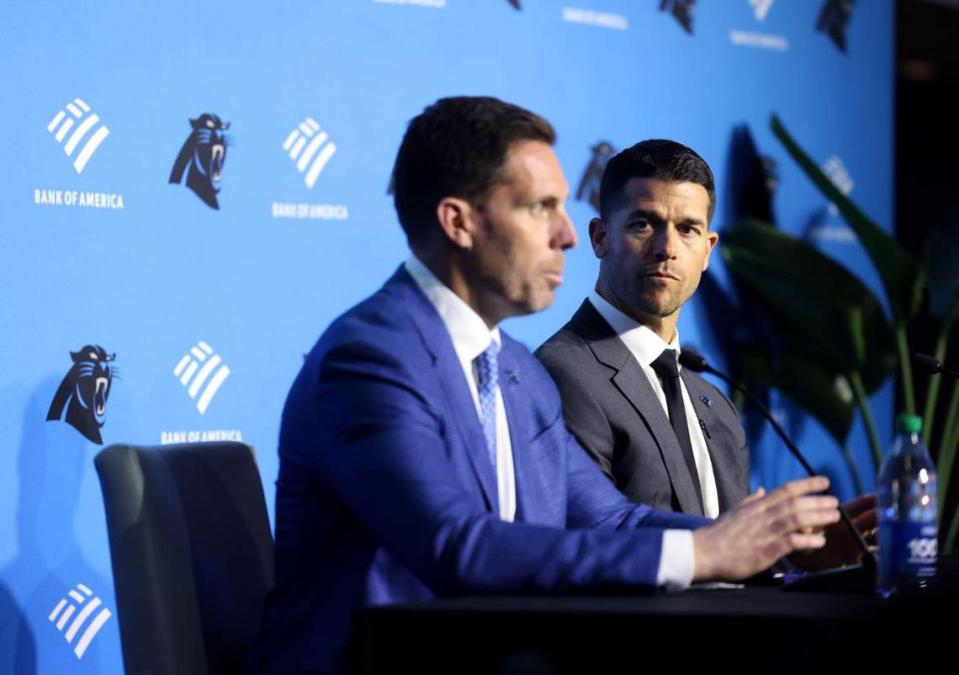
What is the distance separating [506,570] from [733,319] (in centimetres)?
358

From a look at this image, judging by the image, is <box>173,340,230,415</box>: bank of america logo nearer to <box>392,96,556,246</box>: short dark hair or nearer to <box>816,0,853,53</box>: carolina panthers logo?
<box>392,96,556,246</box>: short dark hair

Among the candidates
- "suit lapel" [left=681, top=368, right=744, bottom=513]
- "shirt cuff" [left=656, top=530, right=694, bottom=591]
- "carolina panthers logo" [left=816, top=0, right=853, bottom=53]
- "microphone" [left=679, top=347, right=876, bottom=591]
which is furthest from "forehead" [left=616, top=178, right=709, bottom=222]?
"carolina panthers logo" [left=816, top=0, right=853, bottom=53]

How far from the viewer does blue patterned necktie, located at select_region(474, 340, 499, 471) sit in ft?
6.71

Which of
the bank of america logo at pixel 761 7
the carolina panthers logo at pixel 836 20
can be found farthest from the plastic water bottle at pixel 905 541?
the carolina panthers logo at pixel 836 20

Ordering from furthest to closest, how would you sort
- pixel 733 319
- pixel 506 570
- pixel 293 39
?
1. pixel 733 319
2. pixel 293 39
3. pixel 506 570

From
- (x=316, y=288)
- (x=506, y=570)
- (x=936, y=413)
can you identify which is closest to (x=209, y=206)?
(x=316, y=288)

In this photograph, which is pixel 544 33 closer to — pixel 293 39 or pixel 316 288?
pixel 293 39

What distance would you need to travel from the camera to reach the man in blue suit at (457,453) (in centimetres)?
177

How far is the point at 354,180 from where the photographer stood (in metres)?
4.00

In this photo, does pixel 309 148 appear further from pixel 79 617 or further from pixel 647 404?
pixel 647 404

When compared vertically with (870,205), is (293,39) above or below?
above

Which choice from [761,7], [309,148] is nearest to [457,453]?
[309,148]

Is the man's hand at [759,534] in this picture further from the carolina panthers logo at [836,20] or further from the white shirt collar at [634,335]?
the carolina panthers logo at [836,20]

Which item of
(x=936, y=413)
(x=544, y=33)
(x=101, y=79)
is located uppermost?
(x=544, y=33)
